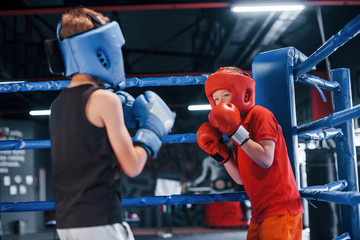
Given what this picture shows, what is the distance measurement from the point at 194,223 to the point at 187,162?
1771mm

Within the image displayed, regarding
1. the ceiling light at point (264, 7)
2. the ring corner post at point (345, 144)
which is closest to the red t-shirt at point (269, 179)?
the ring corner post at point (345, 144)

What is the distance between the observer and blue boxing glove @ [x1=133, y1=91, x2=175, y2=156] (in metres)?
1.20

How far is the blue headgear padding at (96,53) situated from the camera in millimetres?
1178

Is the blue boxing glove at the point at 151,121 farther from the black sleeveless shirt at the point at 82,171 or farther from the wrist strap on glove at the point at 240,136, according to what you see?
the wrist strap on glove at the point at 240,136

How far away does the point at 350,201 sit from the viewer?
1.19 meters

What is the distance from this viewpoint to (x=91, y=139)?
1134mm

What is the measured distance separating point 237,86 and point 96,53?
0.66 meters

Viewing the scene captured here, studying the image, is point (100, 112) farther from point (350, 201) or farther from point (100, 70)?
point (350, 201)

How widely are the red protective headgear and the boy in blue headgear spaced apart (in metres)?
0.49

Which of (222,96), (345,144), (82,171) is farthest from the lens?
(345,144)

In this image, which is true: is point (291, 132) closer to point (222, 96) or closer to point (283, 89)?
point (283, 89)

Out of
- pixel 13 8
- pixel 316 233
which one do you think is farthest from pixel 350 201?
pixel 13 8

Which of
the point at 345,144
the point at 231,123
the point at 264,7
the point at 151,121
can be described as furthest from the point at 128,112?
the point at 264,7

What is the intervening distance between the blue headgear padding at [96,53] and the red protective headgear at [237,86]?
1.74 ft
